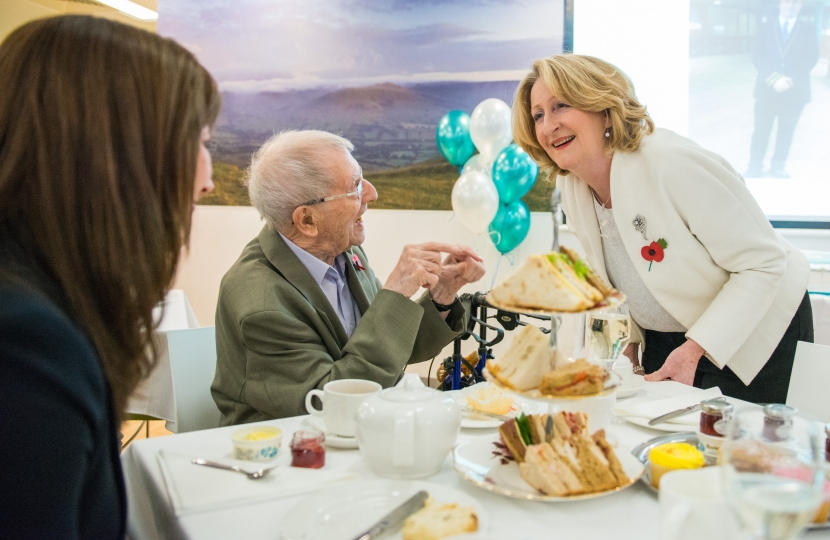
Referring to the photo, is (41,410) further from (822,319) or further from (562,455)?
(822,319)

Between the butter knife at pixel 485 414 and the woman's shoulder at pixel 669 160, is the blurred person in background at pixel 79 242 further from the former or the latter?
the woman's shoulder at pixel 669 160

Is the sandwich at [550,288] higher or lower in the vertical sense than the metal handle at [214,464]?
higher

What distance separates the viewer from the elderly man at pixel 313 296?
1606mm

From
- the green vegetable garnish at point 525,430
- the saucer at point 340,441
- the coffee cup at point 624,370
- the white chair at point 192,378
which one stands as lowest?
the white chair at point 192,378

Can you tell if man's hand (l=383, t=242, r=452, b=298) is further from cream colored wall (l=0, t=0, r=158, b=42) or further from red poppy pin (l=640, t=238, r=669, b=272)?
cream colored wall (l=0, t=0, r=158, b=42)

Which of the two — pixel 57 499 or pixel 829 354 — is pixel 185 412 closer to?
pixel 57 499

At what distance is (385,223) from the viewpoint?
525cm

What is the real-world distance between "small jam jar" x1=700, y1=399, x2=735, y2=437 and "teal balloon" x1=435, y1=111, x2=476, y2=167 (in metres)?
3.73

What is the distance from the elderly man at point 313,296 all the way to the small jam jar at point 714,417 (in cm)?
74

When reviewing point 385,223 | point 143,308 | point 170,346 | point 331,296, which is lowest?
point 385,223

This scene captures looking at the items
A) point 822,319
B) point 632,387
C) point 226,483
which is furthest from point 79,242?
point 822,319

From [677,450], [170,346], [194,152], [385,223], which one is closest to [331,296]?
[170,346]

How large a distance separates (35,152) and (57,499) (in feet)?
1.49

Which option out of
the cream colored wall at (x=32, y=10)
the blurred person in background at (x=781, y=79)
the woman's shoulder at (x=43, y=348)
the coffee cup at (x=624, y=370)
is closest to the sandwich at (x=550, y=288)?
the woman's shoulder at (x=43, y=348)
